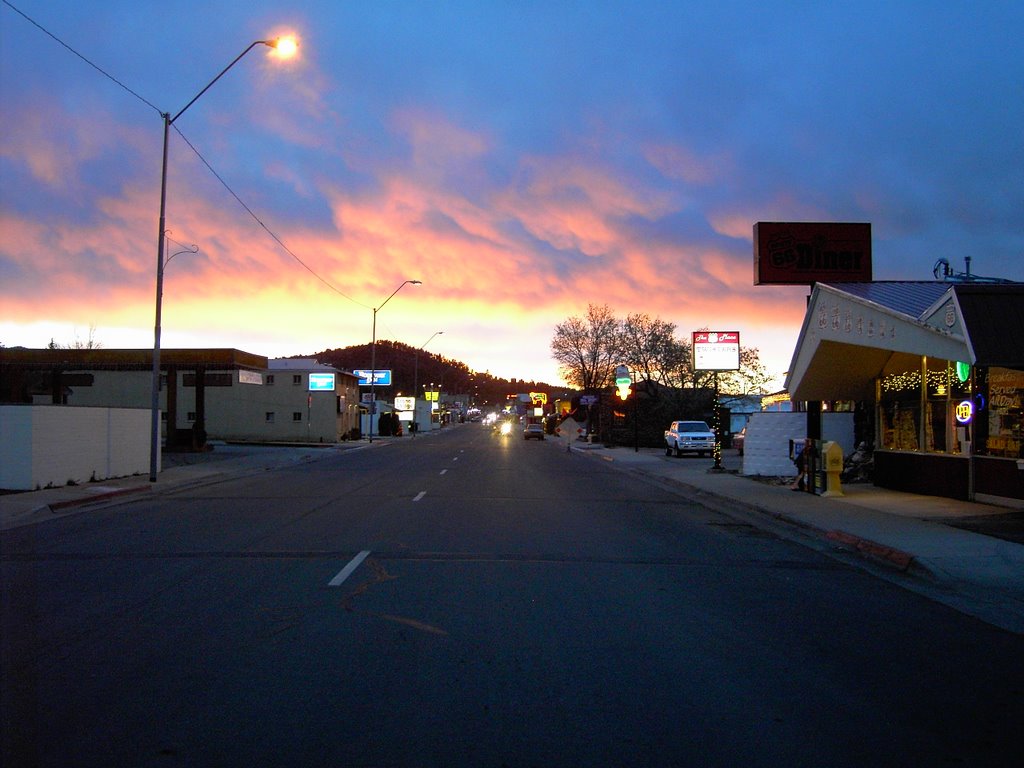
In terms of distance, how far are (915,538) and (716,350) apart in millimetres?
23764

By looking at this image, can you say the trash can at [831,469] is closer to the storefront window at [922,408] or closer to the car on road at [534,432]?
the storefront window at [922,408]

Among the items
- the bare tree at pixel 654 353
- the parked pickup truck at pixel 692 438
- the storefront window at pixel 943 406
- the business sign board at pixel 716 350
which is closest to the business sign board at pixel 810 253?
the storefront window at pixel 943 406

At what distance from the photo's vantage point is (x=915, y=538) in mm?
13031

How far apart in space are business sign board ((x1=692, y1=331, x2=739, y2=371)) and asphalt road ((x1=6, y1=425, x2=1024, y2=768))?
23.1m

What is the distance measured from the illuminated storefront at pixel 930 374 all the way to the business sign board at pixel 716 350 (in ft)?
40.0

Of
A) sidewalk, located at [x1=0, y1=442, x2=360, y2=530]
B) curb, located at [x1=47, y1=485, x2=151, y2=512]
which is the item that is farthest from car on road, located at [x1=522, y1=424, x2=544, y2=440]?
curb, located at [x1=47, y1=485, x2=151, y2=512]

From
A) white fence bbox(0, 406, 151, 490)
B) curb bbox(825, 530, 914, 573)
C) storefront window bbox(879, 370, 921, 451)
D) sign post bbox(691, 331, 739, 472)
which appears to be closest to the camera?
curb bbox(825, 530, 914, 573)

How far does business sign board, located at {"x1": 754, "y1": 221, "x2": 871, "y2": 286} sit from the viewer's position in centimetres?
2603

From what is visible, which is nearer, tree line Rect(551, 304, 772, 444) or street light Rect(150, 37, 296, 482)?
street light Rect(150, 37, 296, 482)

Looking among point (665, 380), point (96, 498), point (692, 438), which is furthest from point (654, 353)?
point (96, 498)

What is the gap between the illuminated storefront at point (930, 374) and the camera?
47.1 feet

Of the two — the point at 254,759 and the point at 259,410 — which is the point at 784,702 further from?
the point at 259,410

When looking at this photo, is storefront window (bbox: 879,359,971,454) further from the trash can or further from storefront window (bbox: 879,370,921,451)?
the trash can

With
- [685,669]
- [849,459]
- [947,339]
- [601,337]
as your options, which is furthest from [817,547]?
[601,337]
